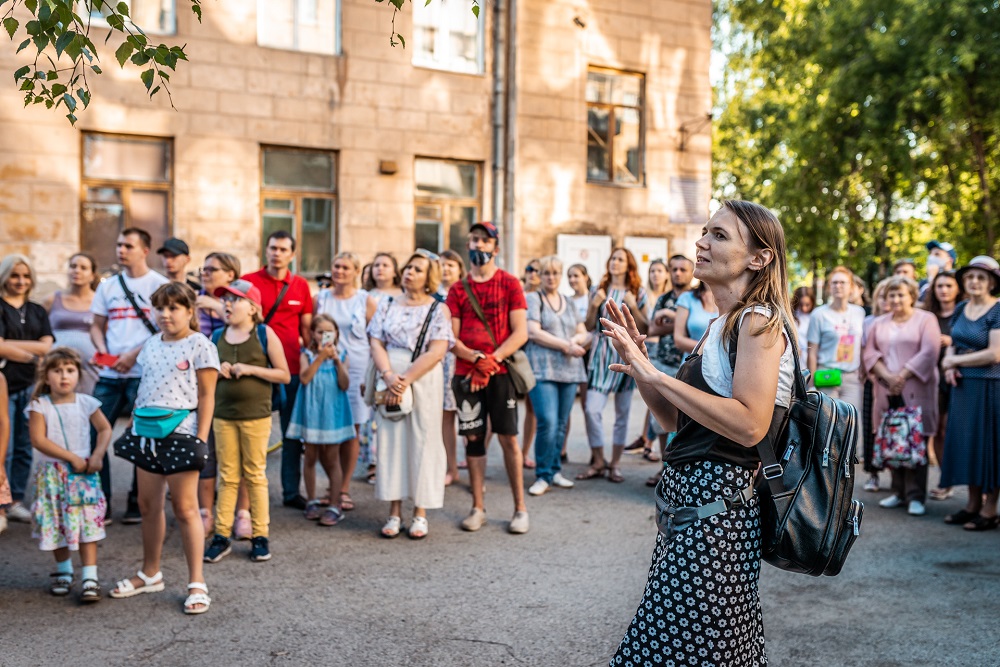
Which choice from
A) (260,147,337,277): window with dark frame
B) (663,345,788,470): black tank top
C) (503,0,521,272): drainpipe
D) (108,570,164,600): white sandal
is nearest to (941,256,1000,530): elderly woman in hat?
(663,345,788,470): black tank top

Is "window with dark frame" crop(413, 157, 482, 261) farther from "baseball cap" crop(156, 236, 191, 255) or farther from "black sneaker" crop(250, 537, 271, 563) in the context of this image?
"black sneaker" crop(250, 537, 271, 563)

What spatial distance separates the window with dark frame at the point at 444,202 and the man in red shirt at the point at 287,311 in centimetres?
902

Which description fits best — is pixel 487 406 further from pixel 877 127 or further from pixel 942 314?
pixel 877 127

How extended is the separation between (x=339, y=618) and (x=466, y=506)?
2.76 m

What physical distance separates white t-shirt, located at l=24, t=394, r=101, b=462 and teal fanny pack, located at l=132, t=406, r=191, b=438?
0.48 m

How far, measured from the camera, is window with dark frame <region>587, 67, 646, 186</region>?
59.2 ft

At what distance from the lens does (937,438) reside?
28.8 ft

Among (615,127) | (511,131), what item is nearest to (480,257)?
(511,131)

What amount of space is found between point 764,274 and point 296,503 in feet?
18.0

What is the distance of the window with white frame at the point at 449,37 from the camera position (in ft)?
54.0

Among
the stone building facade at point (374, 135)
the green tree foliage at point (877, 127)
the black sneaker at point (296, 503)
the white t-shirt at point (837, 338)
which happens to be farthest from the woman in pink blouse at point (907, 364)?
the green tree foliage at point (877, 127)

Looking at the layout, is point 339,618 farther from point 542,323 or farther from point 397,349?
point 542,323

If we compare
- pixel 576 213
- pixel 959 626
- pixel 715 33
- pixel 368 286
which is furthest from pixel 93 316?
pixel 715 33

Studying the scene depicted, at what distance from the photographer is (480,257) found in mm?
7004
